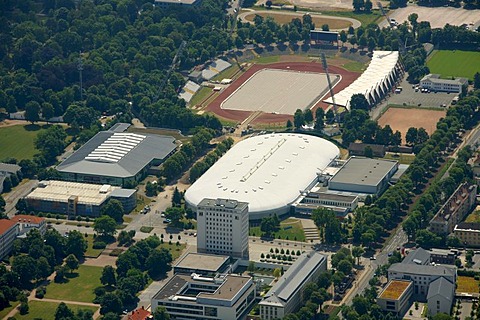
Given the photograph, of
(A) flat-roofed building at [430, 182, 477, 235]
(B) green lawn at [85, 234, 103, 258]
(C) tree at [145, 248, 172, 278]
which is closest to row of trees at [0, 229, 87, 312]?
(B) green lawn at [85, 234, 103, 258]

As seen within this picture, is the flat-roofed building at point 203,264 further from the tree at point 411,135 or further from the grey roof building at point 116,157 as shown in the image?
the tree at point 411,135

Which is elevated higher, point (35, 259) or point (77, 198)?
point (35, 259)

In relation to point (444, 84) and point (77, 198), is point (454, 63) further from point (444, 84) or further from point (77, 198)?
point (77, 198)

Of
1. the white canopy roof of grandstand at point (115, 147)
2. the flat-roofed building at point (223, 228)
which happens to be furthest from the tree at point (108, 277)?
the white canopy roof of grandstand at point (115, 147)

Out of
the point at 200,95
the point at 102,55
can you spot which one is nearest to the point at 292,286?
the point at 200,95

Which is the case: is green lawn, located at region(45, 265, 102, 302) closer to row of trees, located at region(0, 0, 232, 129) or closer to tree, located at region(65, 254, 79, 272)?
tree, located at region(65, 254, 79, 272)

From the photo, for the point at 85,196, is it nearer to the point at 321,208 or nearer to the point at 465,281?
the point at 321,208
